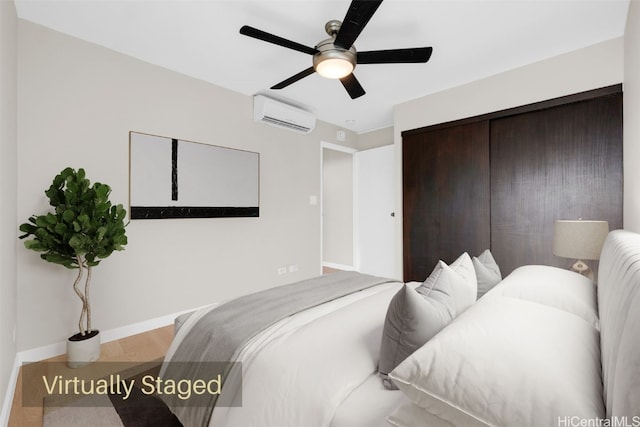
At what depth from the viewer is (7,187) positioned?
5.76 ft

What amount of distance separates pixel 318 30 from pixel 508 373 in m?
2.47

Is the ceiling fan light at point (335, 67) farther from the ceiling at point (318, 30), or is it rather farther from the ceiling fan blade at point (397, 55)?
the ceiling at point (318, 30)

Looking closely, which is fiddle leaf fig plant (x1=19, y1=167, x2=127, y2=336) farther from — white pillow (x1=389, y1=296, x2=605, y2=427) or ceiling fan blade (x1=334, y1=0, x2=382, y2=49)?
white pillow (x1=389, y1=296, x2=605, y2=427)

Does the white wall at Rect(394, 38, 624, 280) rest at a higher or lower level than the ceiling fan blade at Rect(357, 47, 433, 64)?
higher

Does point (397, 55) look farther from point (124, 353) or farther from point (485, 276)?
point (124, 353)

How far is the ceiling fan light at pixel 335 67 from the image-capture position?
2111 millimetres

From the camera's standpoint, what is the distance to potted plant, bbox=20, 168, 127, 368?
195cm

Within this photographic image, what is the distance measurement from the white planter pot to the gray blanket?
1.14 meters

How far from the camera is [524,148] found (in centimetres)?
291

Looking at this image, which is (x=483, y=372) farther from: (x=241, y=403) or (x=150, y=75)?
(x=150, y=75)

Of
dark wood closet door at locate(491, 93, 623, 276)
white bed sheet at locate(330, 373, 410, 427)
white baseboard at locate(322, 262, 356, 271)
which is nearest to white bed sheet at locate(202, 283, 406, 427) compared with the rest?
white bed sheet at locate(330, 373, 410, 427)

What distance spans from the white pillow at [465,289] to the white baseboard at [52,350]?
7.60 feet

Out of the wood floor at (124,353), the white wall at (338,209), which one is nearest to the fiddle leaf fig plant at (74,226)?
the wood floor at (124,353)

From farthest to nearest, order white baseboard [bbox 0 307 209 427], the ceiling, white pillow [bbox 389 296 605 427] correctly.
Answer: the ceiling < white baseboard [bbox 0 307 209 427] < white pillow [bbox 389 296 605 427]
